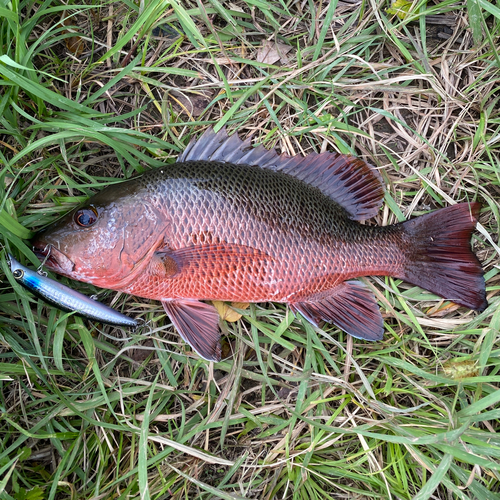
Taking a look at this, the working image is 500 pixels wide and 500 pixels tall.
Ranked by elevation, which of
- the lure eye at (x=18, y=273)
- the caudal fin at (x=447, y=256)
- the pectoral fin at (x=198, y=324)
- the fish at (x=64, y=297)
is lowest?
the caudal fin at (x=447, y=256)

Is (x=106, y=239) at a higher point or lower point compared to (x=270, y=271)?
higher

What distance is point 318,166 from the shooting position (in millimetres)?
2752

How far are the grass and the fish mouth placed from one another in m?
0.17

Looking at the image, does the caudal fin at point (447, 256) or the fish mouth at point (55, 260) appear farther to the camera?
the caudal fin at point (447, 256)

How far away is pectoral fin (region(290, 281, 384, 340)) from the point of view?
107 inches

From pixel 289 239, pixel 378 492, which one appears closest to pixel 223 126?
pixel 289 239

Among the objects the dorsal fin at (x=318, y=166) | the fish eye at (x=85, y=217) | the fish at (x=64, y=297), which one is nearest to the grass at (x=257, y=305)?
the fish at (x=64, y=297)

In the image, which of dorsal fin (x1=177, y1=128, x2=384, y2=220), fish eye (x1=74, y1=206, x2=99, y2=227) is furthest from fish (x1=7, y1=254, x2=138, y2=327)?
dorsal fin (x1=177, y1=128, x2=384, y2=220)

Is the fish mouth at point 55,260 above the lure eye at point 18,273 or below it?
below

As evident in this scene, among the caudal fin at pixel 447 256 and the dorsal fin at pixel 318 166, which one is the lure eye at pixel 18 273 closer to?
the dorsal fin at pixel 318 166

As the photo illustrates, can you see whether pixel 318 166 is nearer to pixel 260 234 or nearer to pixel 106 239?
pixel 260 234

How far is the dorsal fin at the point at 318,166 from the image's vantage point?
268cm

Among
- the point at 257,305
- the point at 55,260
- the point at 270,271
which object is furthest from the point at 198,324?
the point at 55,260

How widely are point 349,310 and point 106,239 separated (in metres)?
1.74
